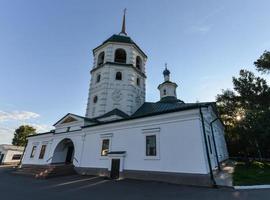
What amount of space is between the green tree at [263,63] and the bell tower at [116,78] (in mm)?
16428

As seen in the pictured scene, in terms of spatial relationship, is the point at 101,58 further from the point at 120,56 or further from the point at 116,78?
the point at 116,78

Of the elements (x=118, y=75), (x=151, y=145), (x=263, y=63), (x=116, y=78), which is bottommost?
(x=151, y=145)

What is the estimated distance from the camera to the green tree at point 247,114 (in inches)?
671

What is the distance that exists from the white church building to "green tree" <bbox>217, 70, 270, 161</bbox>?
342 cm

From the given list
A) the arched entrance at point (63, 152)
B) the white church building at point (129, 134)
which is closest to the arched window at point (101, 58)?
the white church building at point (129, 134)

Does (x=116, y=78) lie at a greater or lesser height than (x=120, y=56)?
lesser

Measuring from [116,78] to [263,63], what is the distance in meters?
20.5

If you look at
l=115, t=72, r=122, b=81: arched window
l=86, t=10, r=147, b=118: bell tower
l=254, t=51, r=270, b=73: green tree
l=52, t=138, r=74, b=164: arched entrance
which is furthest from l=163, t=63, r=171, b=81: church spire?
l=52, t=138, r=74, b=164: arched entrance

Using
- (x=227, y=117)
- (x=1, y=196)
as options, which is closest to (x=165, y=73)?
(x=227, y=117)

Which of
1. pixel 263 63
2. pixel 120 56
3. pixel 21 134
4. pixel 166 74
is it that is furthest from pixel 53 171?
pixel 21 134

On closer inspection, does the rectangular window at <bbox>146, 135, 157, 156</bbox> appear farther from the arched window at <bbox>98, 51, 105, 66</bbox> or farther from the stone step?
the arched window at <bbox>98, 51, 105, 66</bbox>

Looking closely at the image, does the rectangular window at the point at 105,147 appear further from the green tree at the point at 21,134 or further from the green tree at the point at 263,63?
the green tree at the point at 21,134

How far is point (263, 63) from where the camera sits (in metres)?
22.7

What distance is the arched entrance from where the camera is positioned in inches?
731
